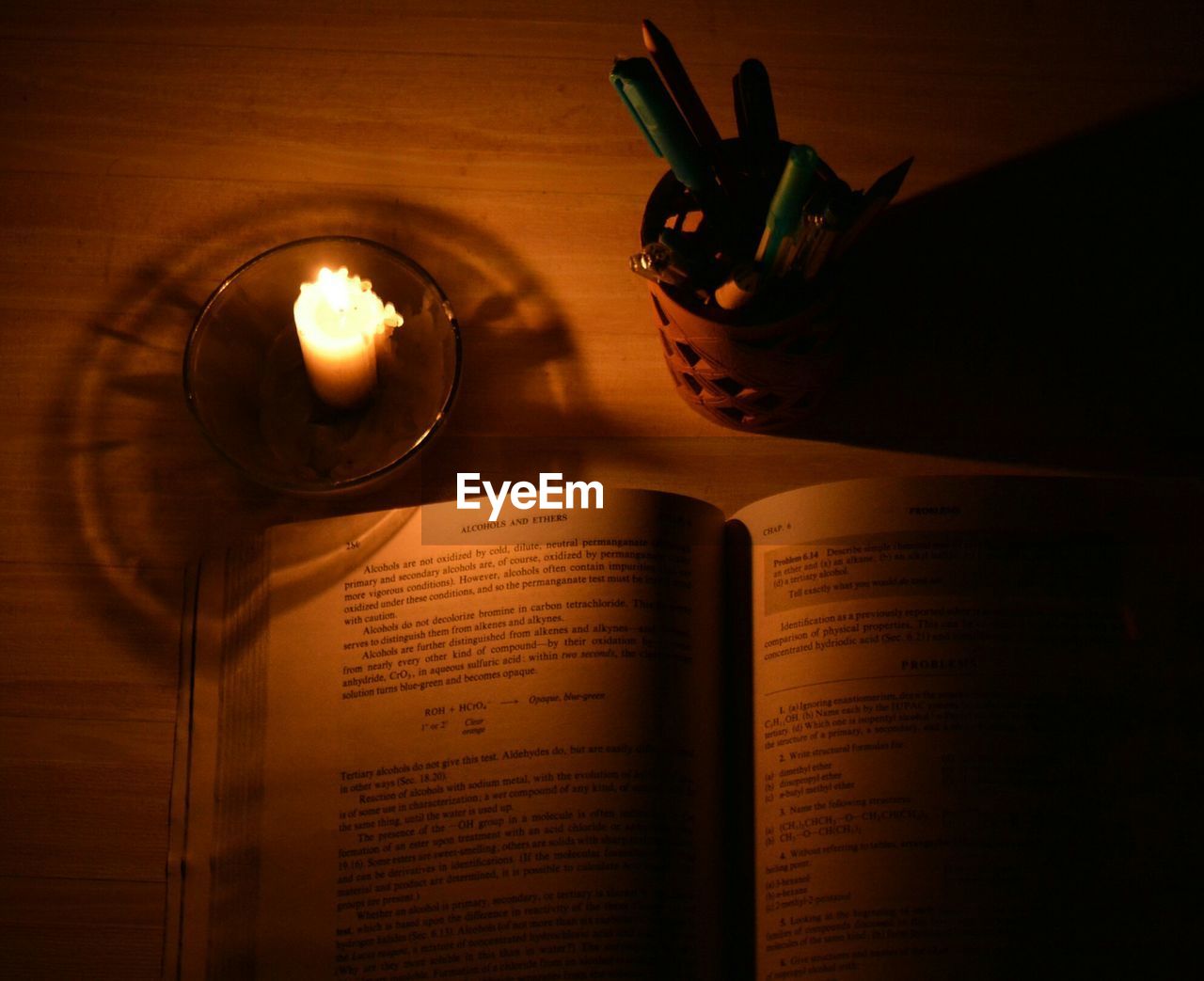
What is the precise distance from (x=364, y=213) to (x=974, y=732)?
448 millimetres

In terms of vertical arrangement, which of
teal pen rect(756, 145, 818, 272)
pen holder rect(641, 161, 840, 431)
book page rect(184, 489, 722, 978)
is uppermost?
teal pen rect(756, 145, 818, 272)

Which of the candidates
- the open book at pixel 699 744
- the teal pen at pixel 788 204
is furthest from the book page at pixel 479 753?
the teal pen at pixel 788 204

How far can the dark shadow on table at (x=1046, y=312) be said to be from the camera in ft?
1.78

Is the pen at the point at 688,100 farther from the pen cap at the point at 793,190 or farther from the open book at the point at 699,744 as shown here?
the open book at the point at 699,744

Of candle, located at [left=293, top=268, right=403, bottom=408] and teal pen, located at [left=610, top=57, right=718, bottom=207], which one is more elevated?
teal pen, located at [left=610, top=57, right=718, bottom=207]

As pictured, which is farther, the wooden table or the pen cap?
the wooden table

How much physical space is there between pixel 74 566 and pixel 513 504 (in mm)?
249

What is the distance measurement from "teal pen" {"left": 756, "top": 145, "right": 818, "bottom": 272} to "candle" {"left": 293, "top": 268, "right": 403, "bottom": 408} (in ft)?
0.67

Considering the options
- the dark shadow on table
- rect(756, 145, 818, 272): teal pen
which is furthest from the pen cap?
the dark shadow on table

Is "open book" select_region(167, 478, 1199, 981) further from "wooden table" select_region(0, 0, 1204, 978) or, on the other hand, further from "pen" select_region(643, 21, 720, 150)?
"pen" select_region(643, 21, 720, 150)

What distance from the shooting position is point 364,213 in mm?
574

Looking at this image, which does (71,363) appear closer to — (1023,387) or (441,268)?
(441,268)

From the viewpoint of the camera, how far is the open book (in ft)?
1.52

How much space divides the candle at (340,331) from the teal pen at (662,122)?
0.58ft
